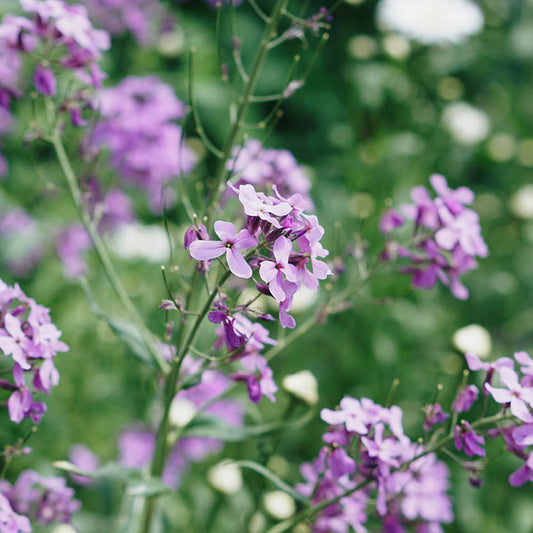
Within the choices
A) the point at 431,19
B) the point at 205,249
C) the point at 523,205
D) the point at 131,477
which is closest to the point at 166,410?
the point at 131,477

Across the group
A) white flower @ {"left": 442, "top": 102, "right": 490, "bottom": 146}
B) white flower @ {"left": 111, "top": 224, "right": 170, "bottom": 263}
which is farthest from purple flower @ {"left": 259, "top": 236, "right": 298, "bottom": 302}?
white flower @ {"left": 442, "top": 102, "right": 490, "bottom": 146}

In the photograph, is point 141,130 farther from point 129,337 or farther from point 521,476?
point 521,476

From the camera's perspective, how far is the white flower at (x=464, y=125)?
2299mm

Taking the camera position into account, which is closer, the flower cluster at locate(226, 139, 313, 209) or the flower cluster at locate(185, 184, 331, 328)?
the flower cluster at locate(185, 184, 331, 328)

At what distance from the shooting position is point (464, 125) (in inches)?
90.9

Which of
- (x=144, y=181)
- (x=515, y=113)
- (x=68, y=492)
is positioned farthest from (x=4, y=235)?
(x=515, y=113)

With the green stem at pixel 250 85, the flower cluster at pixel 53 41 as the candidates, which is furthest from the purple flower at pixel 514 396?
the flower cluster at pixel 53 41

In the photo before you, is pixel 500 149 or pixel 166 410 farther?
pixel 500 149

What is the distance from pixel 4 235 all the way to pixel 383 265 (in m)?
1.24

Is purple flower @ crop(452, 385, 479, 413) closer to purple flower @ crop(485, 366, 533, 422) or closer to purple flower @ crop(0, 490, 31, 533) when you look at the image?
purple flower @ crop(485, 366, 533, 422)

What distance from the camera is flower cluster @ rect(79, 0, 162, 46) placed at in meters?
2.34

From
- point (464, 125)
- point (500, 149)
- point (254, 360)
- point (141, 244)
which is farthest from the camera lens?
point (500, 149)

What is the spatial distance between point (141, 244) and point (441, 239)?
1.21 metres

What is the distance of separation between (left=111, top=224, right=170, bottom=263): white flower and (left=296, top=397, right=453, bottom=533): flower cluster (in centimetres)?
108
